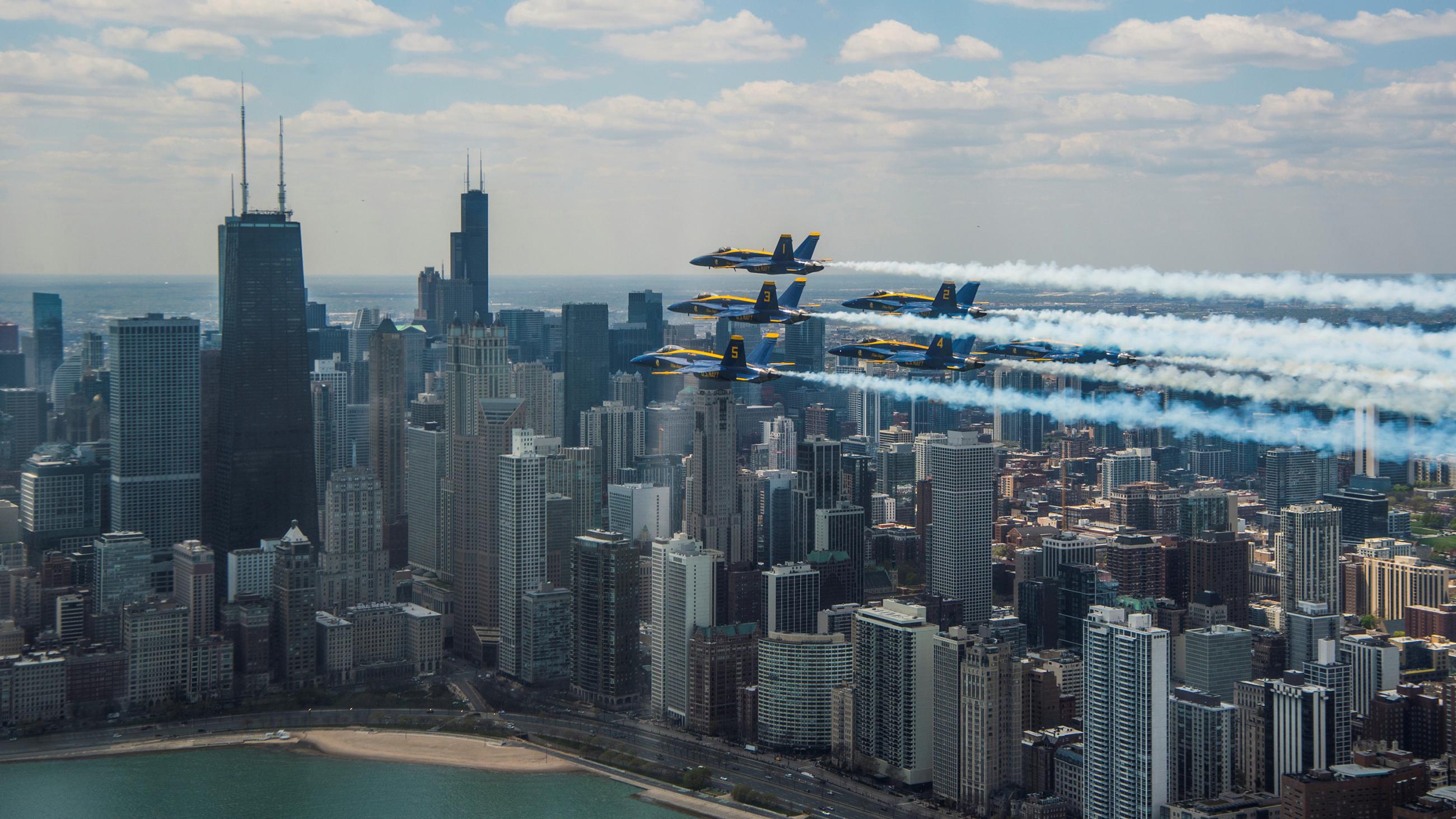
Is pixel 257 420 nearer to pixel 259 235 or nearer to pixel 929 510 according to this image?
pixel 259 235

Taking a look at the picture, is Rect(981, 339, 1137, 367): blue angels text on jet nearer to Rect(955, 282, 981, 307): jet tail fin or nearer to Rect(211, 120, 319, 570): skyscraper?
Rect(955, 282, 981, 307): jet tail fin

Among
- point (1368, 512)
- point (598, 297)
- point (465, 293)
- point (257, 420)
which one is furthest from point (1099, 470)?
point (257, 420)

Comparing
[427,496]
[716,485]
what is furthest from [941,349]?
[427,496]

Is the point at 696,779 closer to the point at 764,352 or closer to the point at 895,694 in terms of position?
the point at 895,694

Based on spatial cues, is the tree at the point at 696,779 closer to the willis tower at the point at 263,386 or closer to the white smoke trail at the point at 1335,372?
the white smoke trail at the point at 1335,372

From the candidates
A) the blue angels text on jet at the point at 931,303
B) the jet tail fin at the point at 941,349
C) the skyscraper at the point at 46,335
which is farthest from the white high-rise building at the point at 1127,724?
the skyscraper at the point at 46,335

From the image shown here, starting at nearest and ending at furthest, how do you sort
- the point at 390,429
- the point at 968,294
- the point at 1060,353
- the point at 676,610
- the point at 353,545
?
1. the point at 1060,353
2. the point at 968,294
3. the point at 676,610
4. the point at 353,545
5. the point at 390,429

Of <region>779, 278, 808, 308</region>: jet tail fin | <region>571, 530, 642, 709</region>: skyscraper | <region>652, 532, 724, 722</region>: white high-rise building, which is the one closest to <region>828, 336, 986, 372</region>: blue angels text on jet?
<region>779, 278, 808, 308</region>: jet tail fin
